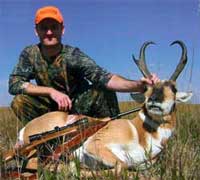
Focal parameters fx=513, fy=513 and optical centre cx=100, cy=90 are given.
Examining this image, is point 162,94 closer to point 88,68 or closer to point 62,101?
point 62,101

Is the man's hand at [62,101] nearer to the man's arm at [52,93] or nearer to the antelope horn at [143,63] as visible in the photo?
the man's arm at [52,93]

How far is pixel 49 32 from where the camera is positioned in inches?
217

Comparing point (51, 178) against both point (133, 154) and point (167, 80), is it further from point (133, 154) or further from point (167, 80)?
point (167, 80)

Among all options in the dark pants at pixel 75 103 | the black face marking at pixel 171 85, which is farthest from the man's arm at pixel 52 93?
the black face marking at pixel 171 85

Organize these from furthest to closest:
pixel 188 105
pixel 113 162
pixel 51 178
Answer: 1. pixel 188 105
2. pixel 113 162
3. pixel 51 178

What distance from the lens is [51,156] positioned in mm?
4332

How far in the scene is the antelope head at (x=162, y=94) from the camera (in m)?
4.32

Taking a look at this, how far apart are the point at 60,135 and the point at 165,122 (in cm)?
94

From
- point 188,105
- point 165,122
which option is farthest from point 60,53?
point 188,105

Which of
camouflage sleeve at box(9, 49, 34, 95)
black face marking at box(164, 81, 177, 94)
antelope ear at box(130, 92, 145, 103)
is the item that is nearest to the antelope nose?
black face marking at box(164, 81, 177, 94)

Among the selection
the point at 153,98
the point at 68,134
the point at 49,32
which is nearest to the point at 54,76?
the point at 49,32

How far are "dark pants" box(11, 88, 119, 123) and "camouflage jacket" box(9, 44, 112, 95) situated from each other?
12 centimetres

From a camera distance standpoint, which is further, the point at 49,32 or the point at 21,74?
the point at 21,74

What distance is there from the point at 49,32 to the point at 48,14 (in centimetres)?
19
